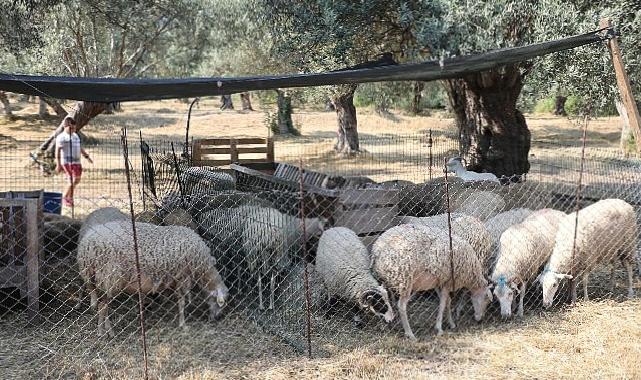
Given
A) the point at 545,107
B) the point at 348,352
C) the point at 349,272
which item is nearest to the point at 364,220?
the point at 349,272

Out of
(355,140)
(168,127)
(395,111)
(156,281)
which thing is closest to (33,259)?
(156,281)

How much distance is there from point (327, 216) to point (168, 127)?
91.2ft

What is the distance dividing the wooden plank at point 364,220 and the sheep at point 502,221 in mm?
1268

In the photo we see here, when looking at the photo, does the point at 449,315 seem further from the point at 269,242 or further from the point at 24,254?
the point at 24,254

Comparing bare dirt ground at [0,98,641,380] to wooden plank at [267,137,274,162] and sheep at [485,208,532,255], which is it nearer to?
sheep at [485,208,532,255]

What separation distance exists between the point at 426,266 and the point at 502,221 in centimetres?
212

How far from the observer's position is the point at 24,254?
668 centimetres

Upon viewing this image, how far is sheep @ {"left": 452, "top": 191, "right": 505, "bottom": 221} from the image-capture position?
8750mm

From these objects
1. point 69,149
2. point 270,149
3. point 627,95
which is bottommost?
point 270,149

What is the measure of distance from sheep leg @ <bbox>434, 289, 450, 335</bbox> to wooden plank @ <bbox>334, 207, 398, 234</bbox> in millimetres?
1354

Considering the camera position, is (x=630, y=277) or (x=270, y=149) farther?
(x=270, y=149)

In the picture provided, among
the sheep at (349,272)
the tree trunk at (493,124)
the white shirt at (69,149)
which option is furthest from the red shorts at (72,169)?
Answer: the tree trunk at (493,124)

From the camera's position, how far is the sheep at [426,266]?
20.6 ft

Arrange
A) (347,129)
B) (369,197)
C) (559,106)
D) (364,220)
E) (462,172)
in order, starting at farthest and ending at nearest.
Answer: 1. (559,106)
2. (347,129)
3. (462,172)
4. (369,197)
5. (364,220)
